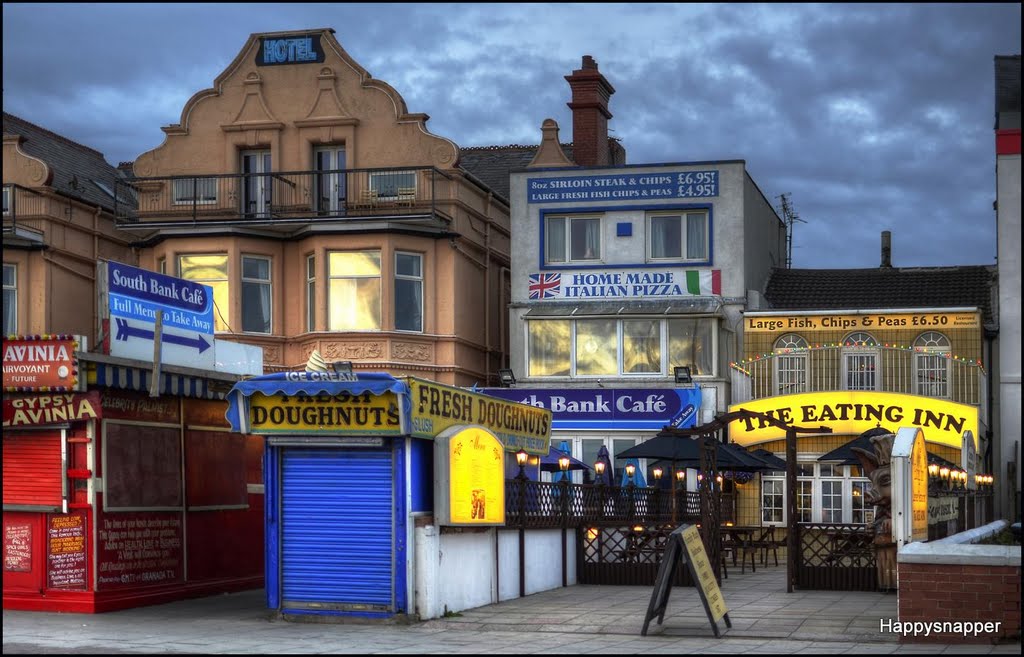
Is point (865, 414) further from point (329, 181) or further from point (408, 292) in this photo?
point (329, 181)

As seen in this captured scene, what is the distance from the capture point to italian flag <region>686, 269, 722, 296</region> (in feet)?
111

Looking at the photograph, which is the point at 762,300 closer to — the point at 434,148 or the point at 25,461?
the point at 434,148

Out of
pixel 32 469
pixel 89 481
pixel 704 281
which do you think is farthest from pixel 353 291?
pixel 89 481

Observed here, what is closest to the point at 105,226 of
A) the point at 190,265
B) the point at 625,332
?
the point at 190,265

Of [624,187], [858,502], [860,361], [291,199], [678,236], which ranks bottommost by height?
[858,502]

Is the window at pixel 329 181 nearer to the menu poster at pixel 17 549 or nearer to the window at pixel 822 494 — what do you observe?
the window at pixel 822 494

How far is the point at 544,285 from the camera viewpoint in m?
34.6

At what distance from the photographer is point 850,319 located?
32906 mm

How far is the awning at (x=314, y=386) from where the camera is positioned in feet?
55.6

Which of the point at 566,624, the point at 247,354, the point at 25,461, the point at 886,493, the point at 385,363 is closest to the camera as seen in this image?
the point at 566,624

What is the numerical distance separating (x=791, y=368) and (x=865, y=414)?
96.4 inches

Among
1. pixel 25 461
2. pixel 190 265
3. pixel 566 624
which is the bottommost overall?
pixel 566 624

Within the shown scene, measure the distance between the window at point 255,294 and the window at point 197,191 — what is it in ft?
6.26

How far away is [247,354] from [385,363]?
9210mm
